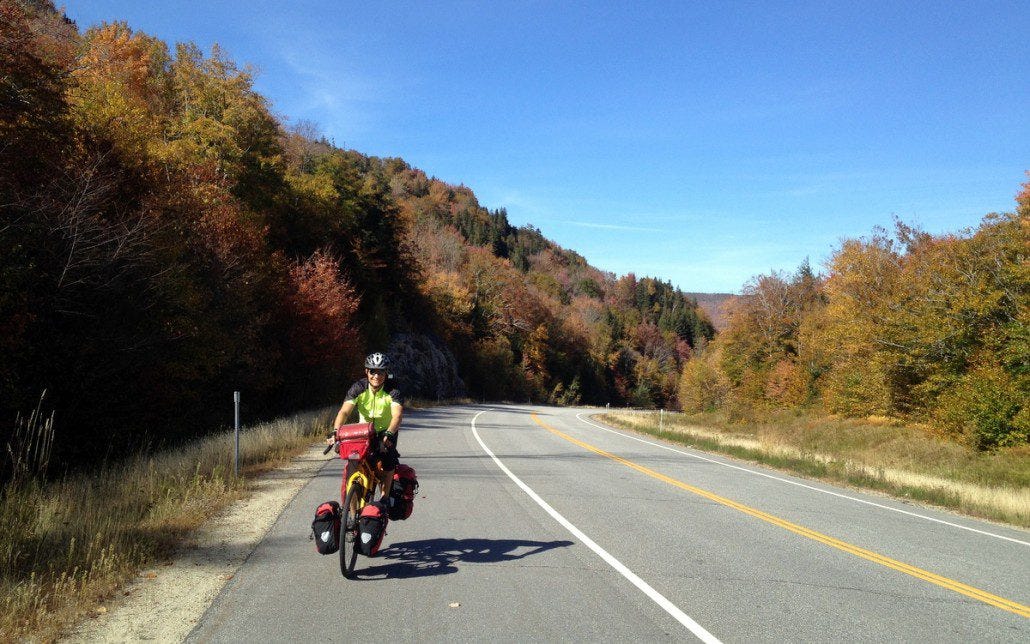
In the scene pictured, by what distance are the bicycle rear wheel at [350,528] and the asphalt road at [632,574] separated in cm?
19

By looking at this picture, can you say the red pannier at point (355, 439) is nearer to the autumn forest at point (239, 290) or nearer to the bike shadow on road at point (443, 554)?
the bike shadow on road at point (443, 554)

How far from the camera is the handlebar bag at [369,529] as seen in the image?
19.2ft

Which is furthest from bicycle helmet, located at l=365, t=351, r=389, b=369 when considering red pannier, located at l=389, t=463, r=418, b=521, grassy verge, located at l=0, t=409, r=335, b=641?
grassy verge, located at l=0, t=409, r=335, b=641

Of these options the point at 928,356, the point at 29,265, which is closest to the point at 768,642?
the point at 29,265

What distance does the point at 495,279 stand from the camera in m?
85.4

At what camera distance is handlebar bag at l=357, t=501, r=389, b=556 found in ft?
19.2

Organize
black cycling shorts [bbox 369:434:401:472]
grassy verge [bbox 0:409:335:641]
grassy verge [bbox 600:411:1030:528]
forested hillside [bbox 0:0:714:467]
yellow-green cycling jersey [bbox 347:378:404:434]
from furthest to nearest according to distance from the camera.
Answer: forested hillside [bbox 0:0:714:467] < grassy verge [bbox 600:411:1030:528] < yellow-green cycling jersey [bbox 347:378:404:434] < black cycling shorts [bbox 369:434:401:472] < grassy verge [bbox 0:409:335:641]

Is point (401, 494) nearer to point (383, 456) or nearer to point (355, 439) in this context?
point (383, 456)

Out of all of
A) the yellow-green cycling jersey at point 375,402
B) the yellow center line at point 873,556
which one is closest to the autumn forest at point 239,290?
the yellow-green cycling jersey at point 375,402

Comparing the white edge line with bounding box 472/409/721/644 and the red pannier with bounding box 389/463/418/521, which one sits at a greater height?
the red pannier with bounding box 389/463/418/521

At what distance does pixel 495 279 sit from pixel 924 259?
58419 mm

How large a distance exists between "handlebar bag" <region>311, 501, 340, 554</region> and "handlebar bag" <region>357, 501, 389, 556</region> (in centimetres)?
19

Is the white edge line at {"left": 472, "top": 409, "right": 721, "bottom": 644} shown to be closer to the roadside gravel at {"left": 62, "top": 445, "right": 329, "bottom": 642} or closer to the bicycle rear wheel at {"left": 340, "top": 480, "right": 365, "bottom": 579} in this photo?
Result: the bicycle rear wheel at {"left": 340, "top": 480, "right": 365, "bottom": 579}

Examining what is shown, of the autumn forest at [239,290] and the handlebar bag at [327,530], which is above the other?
the autumn forest at [239,290]
